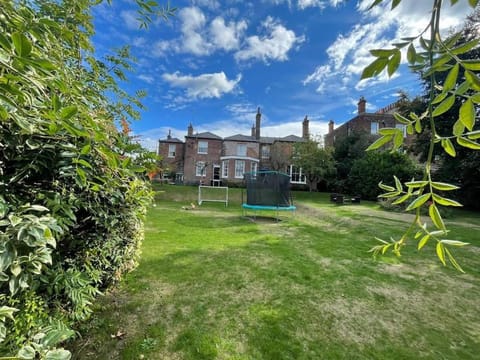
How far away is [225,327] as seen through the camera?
2607 mm

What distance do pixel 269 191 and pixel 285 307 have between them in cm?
690

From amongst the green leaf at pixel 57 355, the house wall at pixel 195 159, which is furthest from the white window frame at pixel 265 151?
the green leaf at pixel 57 355

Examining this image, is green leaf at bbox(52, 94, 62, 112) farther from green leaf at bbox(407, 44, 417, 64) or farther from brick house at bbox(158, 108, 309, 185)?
brick house at bbox(158, 108, 309, 185)

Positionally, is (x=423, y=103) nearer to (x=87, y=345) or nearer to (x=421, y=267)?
(x=421, y=267)

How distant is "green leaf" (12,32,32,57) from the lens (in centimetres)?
68

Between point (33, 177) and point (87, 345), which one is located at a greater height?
point (33, 177)

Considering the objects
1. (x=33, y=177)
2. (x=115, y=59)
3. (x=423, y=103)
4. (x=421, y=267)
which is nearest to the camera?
(x=33, y=177)

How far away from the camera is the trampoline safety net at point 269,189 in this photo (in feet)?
31.8

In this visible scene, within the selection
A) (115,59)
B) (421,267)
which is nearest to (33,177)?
(115,59)

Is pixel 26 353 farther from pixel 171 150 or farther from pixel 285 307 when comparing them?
pixel 171 150

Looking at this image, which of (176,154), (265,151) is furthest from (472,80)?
(176,154)

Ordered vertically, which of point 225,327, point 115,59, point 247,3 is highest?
point 247,3

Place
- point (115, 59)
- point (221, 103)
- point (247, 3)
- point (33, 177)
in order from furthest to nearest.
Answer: point (221, 103) → point (247, 3) → point (115, 59) → point (33, 177)

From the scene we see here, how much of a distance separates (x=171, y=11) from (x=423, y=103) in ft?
63.0
